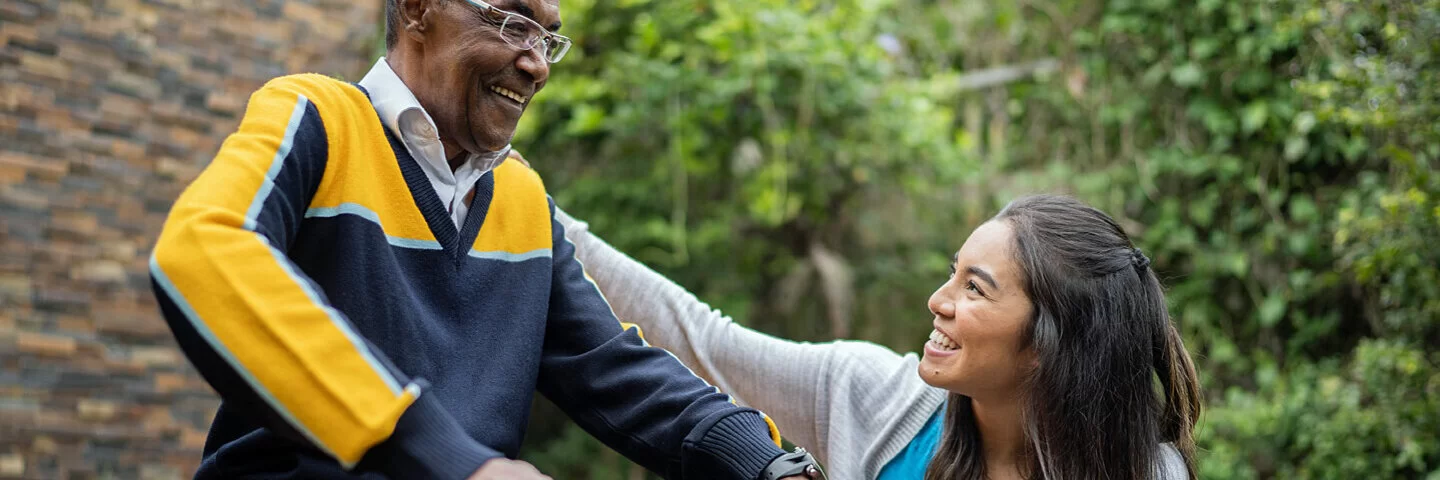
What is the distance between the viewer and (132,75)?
12.5ft

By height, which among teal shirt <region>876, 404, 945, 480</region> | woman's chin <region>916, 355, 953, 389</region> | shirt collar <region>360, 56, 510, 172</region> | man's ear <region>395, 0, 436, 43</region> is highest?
man's ear <region>395, 0, 436, 43</region>

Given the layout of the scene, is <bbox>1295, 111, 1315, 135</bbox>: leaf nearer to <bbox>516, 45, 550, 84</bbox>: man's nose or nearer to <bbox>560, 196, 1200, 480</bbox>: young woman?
<bbox>560, 196, 1200, 480</bbox>: young woman

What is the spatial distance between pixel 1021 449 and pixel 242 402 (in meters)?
1.39

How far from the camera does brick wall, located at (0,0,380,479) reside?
351 cm

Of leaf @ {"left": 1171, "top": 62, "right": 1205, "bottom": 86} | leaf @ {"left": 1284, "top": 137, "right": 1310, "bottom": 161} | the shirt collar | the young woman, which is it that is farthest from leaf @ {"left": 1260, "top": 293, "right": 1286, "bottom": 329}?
the shirt collar

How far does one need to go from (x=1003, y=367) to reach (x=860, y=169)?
2929 millimetres

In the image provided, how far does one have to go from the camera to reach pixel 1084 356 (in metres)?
2.03

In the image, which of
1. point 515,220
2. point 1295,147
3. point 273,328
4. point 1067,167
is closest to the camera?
point 273,328

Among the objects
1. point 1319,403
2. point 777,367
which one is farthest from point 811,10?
point 777,367

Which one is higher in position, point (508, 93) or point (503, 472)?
point (508, 93)

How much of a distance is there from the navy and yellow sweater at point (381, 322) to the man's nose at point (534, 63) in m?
0.19

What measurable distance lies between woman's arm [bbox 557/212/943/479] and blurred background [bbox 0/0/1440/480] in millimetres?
1196

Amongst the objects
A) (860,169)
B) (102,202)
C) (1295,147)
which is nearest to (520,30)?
(102,202)

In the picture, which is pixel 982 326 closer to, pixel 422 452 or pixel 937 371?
pixel 937 371
